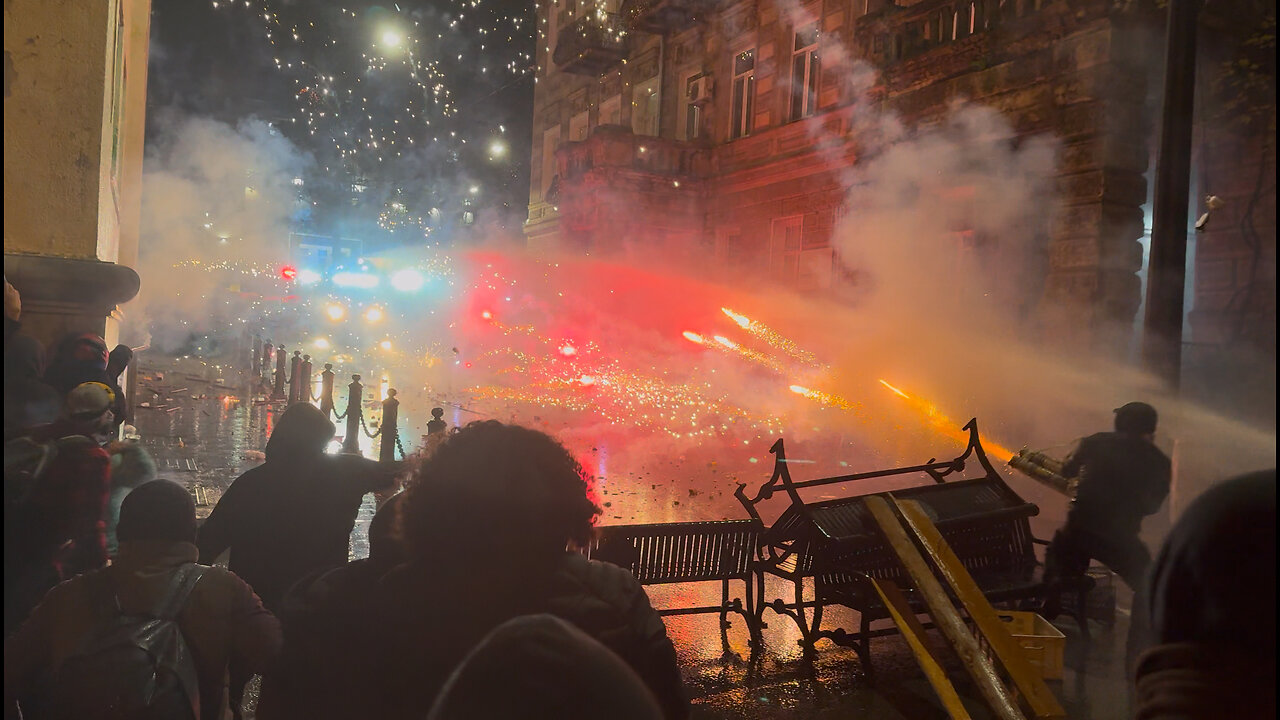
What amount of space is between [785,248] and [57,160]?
1210 centimetres

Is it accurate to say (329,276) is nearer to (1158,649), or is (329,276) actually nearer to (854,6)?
(854,6)

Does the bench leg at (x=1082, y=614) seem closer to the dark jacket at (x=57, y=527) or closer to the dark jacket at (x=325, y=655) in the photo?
the dark jacket at (x=325, y=655)

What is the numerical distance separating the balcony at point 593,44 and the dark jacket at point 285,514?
17439mm

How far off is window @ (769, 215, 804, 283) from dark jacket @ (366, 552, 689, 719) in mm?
13328

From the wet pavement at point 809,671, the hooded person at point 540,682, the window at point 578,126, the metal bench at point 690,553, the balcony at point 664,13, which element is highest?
the balcony at point 664,13

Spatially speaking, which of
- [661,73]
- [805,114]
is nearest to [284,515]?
[805,114]

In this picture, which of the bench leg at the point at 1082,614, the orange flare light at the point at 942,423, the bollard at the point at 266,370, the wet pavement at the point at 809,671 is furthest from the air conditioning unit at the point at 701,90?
the bench leg at the point at 1082,614

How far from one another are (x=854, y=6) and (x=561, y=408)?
28.7ft

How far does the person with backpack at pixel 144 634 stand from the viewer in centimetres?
225

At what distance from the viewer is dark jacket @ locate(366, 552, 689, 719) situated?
1.67 m

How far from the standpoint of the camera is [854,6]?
13242mm

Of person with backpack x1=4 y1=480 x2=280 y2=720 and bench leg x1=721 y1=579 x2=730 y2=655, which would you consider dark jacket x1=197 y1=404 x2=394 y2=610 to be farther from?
bench leg x1=721 y1=579 x2=730 y2=655

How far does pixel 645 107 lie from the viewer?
762 inches

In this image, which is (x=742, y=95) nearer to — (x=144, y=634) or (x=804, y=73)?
(x=804, y=73)
